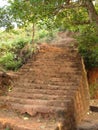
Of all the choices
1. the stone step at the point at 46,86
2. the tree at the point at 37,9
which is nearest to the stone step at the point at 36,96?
the stone step at the point at 46,86

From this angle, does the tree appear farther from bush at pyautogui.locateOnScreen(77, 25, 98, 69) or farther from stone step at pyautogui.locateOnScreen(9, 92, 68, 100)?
bush at pyautogui.locateOnScreen(77, 25, 98, 69)

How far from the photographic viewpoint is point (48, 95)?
30.7 ft

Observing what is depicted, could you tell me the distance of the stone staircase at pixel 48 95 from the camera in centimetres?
829

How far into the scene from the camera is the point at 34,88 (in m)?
9.85

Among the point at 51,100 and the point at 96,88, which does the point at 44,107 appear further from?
the point at 96,88

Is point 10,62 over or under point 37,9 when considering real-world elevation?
under

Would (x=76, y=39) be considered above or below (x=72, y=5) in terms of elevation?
below

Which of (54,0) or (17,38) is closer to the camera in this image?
(54,0)

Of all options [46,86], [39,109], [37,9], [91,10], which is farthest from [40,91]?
[91,10]

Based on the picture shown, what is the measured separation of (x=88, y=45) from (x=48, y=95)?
3.63 metres

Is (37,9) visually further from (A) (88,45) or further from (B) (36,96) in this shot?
(A) (88,45)

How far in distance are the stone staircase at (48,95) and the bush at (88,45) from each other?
43 centimetres

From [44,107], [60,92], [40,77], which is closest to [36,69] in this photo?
[40,77]

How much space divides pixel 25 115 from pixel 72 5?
3505mm
